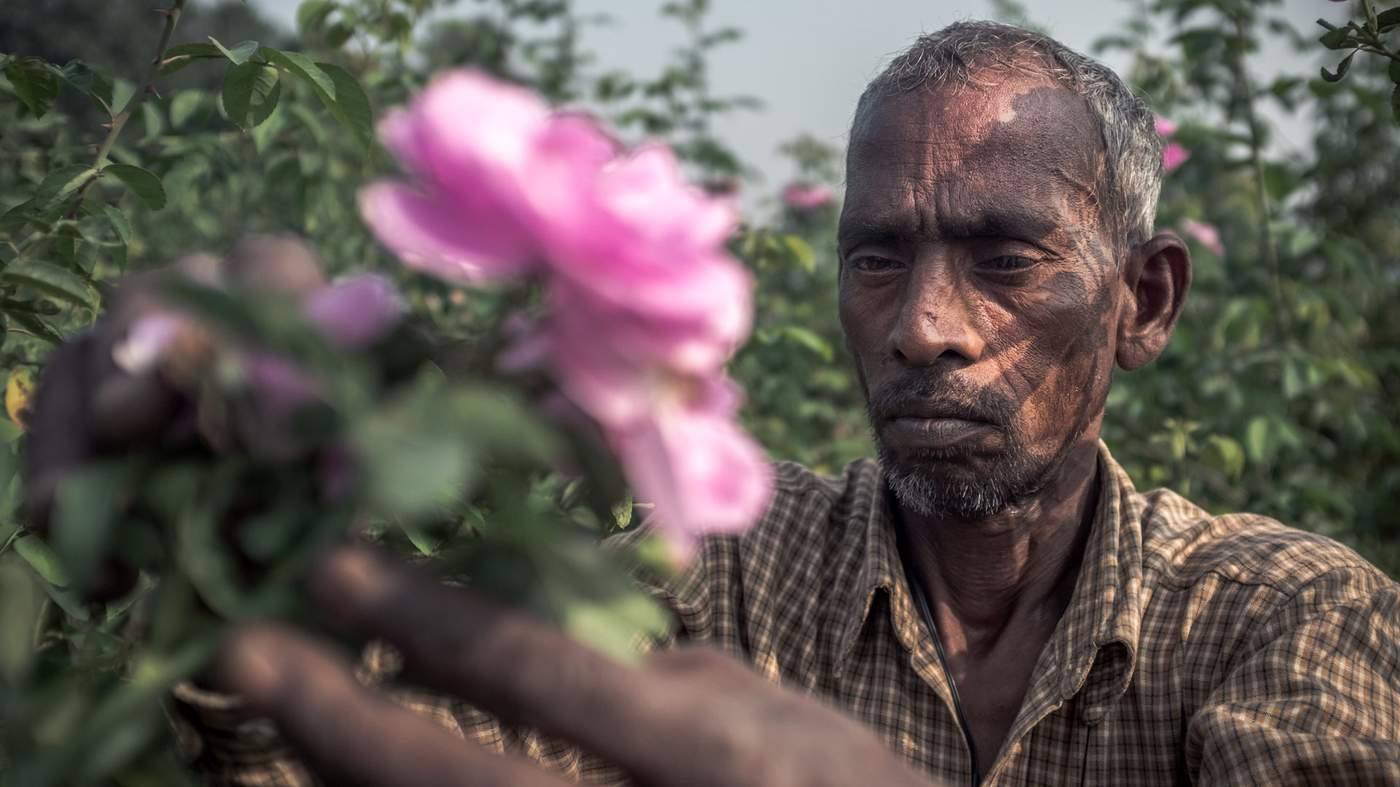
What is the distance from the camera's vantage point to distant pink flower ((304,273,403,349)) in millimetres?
726

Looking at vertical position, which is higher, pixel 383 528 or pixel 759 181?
pixel 759 181

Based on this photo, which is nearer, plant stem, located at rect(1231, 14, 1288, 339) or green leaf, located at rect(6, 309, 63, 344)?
green leaf, located at rect(6, 309, 63, 344)

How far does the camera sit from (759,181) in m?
6.18

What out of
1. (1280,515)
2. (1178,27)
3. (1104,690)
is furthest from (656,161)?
(1178,27)

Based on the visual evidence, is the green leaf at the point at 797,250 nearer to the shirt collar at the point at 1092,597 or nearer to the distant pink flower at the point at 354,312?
the shirt collar at the point at 1092,597

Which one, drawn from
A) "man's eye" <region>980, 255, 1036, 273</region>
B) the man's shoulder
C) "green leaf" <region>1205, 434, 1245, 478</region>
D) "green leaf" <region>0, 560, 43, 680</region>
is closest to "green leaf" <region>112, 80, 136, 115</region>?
"green leaf" <region>0, 560, 43, 680</region>

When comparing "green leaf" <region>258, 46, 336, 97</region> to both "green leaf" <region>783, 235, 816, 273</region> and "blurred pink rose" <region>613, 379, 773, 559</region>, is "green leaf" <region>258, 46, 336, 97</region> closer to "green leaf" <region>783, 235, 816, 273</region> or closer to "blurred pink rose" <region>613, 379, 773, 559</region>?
"blurred pink rose" <region>613, 379, 773, 559</region>

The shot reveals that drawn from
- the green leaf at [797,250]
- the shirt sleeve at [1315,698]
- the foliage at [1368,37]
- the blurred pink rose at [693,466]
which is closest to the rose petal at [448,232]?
the blurred pink rose at [693,466]

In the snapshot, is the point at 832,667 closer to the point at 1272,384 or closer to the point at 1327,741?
the point at 1327,741

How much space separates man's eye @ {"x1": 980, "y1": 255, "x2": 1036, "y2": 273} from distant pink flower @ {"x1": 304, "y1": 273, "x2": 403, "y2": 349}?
159 cm

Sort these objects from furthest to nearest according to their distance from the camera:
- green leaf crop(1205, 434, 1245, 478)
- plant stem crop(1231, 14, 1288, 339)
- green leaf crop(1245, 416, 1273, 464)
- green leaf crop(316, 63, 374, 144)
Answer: plant stem crop(1231, 14, 1288, 339) → green leaf crop(1245, 416, 1273, 464) → green leaf crop(1205, 434, 1245, 478) → green leaf crop(316, 63, 374, 144)

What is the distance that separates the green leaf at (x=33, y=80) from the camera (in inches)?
65.4

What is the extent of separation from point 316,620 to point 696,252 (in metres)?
0.30

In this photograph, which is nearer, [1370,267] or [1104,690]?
[1104,690]
